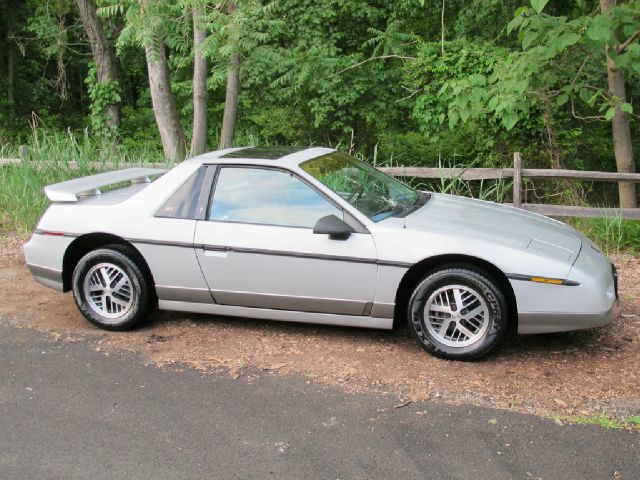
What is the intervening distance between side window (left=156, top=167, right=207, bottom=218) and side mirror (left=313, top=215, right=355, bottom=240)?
3.59 feet

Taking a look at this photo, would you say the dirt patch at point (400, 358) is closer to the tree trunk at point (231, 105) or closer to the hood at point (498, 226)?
the hood at point (498, 226)

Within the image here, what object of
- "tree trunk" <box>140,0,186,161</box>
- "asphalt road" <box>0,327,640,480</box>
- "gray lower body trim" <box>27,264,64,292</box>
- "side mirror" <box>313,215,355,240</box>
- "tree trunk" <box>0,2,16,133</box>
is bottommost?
"asphalt road" <box>0,327,640,480</box>

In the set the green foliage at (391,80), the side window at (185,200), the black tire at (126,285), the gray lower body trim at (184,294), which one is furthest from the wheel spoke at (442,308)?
the green foliage at (391,80)

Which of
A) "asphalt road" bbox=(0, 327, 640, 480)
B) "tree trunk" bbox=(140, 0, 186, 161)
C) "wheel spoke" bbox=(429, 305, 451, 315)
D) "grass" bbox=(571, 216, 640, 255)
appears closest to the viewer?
"asphalt road" bbox=(0, 327, 640, 480)

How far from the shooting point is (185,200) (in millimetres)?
5324

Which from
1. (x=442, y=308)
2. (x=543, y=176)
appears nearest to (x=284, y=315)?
(x=442, y=308)

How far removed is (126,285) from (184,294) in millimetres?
520

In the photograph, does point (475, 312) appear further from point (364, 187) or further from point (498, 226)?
point (364, 187)

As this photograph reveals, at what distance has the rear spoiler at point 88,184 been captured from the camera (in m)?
5.65

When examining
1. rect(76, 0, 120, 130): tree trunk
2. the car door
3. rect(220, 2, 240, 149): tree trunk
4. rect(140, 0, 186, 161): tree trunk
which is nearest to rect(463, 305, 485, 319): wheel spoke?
the car door

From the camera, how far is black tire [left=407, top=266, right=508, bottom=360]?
181 inches

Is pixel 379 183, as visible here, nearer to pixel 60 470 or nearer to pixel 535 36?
pixel 535 36

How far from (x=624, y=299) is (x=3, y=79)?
20326 millimetres

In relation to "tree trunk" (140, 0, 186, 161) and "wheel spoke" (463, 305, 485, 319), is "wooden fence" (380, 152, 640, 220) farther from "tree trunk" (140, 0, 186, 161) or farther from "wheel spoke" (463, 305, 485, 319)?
"tree trunk" (140, 0, 186, 161)
